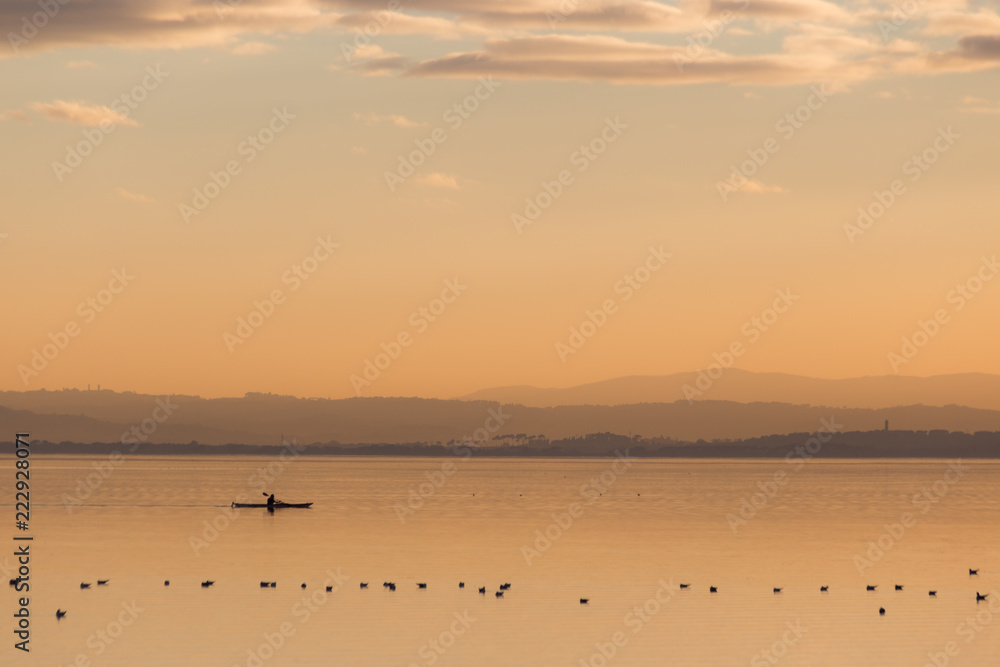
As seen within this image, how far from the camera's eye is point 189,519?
92750mm

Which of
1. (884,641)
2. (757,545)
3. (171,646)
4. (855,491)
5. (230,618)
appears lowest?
(884,641)

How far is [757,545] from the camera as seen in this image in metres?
71.9

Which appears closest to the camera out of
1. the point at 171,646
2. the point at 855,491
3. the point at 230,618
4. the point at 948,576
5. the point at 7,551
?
the point at 171,646

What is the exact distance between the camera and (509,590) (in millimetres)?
50531

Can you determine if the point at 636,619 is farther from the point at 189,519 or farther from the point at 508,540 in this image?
the point at 189,519

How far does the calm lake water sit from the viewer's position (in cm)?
3897

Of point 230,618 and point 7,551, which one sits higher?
point 7,551

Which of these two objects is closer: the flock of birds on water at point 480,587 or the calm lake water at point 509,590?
the calm lake water at point 509,590

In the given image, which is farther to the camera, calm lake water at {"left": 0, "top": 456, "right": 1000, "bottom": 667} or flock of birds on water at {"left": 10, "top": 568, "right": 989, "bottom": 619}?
flock of birds on water at {"left": 10, "top": 568, "right": 989, "bottom": 619}

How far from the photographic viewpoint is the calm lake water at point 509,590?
39.0 metres

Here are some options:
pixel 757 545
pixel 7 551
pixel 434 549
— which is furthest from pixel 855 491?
pixel 7 551

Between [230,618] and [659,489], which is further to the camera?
[659,489]

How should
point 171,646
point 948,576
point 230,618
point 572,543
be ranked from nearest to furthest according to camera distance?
1. point 171,646
2. point 230,618
3. point 948,576
4. point 572,543

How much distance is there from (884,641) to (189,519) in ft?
204
